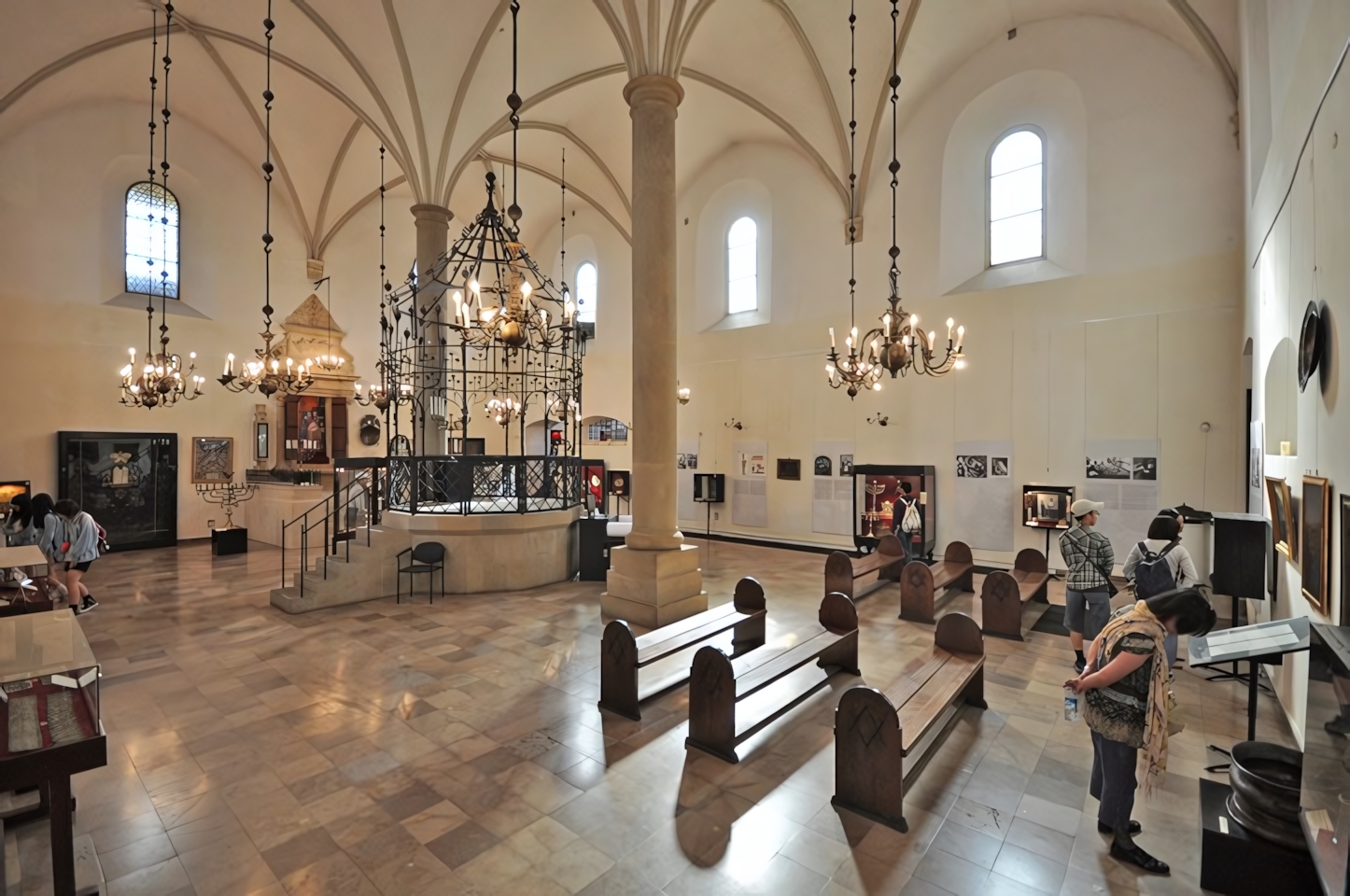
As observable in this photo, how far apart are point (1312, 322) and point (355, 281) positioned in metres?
18.3

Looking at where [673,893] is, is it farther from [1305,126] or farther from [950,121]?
[950,121]

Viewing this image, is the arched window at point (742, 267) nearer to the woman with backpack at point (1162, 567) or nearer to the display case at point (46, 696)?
the woman with backpack at point (1162, 567)

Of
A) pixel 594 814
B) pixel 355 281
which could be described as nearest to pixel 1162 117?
pixel 594 814

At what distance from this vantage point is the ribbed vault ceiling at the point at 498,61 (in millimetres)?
9117

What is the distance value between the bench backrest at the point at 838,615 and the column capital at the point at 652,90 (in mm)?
5867

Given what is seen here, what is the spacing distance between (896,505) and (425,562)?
765cm

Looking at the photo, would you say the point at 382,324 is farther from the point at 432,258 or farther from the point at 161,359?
the point at 161,359

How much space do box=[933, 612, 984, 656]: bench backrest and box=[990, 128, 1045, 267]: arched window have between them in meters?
7.78

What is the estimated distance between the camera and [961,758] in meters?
3.94

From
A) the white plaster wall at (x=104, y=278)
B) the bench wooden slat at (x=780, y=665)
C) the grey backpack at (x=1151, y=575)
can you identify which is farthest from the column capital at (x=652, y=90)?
the white plaster wall at (x=104, y=278)

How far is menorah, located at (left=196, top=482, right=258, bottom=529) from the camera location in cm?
→ 1354

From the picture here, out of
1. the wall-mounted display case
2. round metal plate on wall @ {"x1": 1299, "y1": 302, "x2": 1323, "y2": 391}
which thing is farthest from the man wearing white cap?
the wall-mounted display case

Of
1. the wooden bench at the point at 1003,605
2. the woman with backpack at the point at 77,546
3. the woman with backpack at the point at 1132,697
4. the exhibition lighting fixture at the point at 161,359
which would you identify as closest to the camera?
the woman with backpack at the point at 1132,697

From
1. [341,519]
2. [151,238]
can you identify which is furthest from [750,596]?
[151,238]
